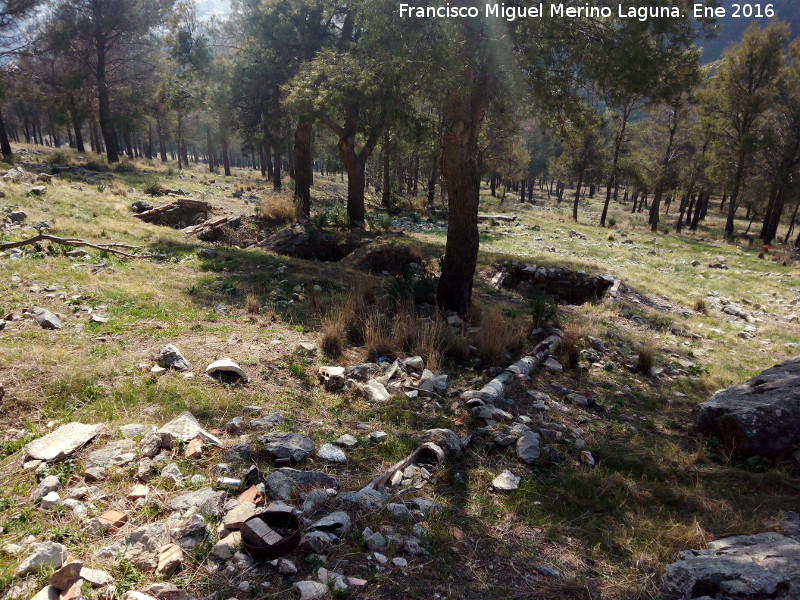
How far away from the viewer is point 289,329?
6.64 metres

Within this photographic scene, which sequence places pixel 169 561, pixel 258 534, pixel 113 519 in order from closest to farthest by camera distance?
pixel 169 561, pixel 258 534, pixel 113 519

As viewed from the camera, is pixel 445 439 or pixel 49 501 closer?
pixel 49 501

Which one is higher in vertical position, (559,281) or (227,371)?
(227,371)

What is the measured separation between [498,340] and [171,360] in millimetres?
4023

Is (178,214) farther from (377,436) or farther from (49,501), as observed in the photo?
(49,501)

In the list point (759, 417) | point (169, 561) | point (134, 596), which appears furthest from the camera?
point (759, 417)

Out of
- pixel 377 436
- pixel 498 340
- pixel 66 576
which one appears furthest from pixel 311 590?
pixel 498 340

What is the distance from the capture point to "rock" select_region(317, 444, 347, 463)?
12.1 feet

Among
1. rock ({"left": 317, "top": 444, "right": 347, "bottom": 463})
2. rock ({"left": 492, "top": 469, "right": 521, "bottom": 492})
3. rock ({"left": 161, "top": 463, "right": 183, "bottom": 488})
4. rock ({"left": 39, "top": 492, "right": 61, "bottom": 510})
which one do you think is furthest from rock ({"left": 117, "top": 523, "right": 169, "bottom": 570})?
rock ({"left": 492, "top": 469, "right": 521, "bottom": 492})

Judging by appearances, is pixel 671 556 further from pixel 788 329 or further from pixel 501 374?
pixel 788 329

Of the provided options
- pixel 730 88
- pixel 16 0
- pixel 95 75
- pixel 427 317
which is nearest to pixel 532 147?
pixel 730 88

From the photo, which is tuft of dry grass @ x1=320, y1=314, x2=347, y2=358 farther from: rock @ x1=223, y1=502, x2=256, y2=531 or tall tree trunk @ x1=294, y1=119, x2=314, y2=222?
tall tree trunk @ x1=294, y1=119, x2=314, y2=222

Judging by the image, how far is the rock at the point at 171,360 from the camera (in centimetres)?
A: 478

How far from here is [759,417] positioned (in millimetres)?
4414
